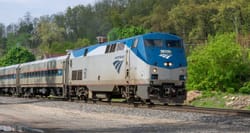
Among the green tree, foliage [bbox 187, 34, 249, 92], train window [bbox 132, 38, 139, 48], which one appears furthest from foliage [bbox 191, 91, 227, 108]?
the green tree

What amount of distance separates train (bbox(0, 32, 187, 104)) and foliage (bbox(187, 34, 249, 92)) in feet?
39.1

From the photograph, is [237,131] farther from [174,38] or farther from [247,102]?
[247,102]

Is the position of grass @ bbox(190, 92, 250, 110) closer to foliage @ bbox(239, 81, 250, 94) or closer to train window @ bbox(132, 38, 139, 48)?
foliage @ bbox(239, 81, 250, 94)

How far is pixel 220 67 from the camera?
39.1 meters

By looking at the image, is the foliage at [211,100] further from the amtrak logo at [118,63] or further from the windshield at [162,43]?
the amtrak logo at [118,63]

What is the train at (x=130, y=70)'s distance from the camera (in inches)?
928

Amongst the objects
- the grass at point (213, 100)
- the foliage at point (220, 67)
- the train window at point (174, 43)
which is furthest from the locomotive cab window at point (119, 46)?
the foliage at point (220, 67)

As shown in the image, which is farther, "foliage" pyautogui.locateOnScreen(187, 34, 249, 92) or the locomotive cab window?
"foliage" pyautogui.locateOnScreen(187, 34, 249, 92)

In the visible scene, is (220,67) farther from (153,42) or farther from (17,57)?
(17,57)

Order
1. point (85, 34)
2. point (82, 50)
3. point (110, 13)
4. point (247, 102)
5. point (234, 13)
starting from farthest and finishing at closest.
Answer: point (85, 34) → point (110, 13) → point (234, 13) → point (82, 50) → point (247, 102)

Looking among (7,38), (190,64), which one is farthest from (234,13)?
(7,38)

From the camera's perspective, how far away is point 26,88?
4706cm

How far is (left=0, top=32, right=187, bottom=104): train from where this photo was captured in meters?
23.6

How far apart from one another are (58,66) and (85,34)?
11900cm
